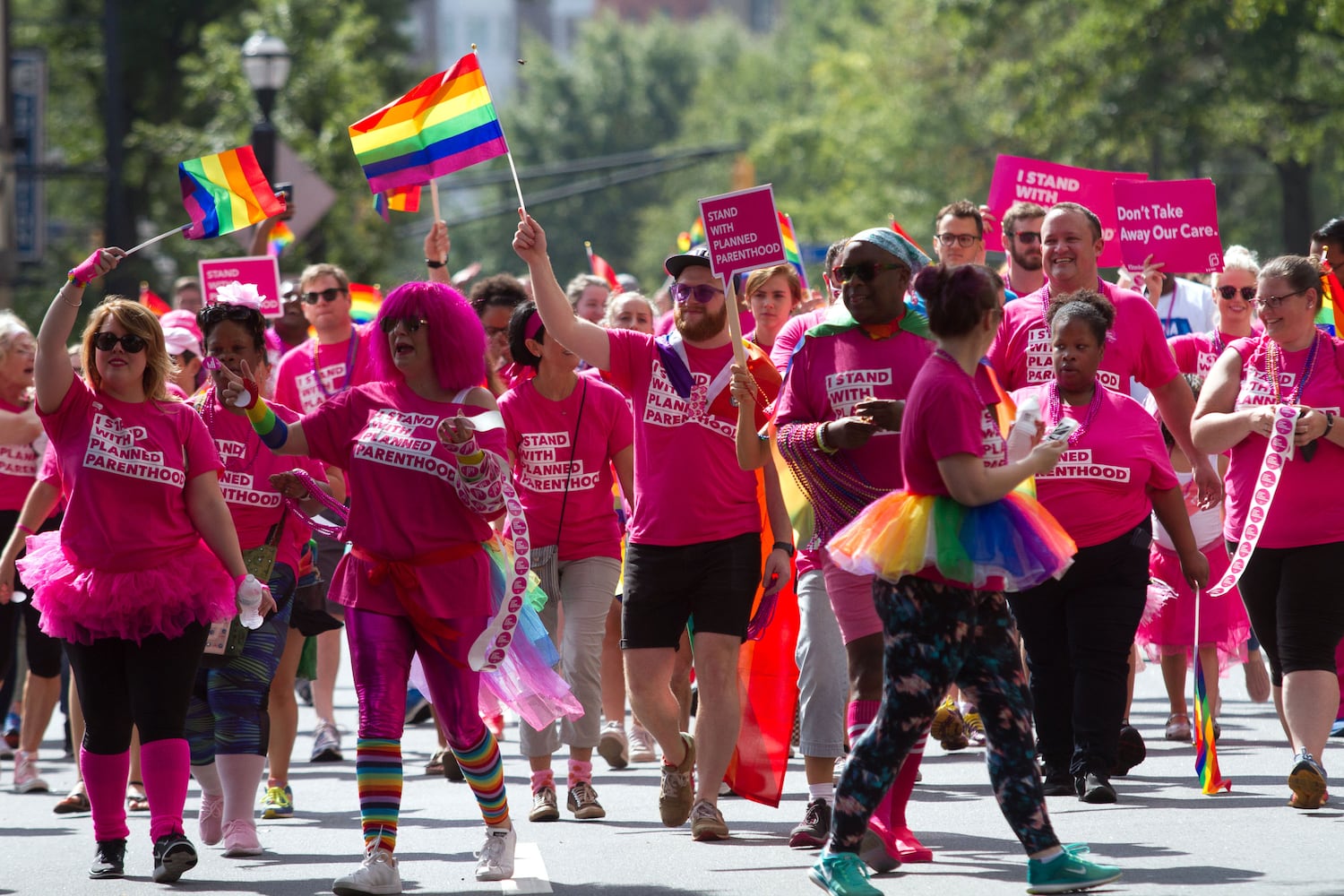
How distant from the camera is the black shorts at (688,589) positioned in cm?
809

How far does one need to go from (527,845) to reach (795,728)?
10.5 ft

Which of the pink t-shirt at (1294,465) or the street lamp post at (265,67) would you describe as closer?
the pink t-shirt at (1294,465)

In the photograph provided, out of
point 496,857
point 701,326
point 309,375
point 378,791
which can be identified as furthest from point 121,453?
point 309,375

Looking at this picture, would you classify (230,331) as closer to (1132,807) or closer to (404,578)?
(404,578)

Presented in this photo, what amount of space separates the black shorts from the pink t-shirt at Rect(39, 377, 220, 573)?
175cm

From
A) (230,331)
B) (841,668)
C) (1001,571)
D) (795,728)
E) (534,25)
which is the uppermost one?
(534,25)

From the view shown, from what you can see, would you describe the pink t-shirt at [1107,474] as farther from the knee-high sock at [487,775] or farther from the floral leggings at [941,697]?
the knee-high sock at [487,775]

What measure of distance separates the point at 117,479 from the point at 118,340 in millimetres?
518

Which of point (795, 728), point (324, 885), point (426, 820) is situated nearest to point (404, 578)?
point (324, 885)

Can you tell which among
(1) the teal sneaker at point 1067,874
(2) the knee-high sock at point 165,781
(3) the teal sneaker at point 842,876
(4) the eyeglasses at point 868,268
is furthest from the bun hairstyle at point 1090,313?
(2) the knee-high sock at point 165,781

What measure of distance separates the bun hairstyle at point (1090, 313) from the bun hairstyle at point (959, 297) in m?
1.74

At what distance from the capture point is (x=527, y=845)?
8078 millimetres

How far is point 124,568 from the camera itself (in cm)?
755

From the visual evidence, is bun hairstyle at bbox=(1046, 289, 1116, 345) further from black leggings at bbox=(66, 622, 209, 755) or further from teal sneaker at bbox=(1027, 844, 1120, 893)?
black leggings at bbox=(66, 622, 209, 755)
